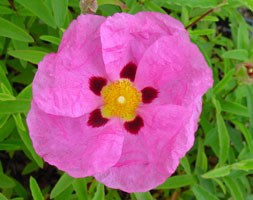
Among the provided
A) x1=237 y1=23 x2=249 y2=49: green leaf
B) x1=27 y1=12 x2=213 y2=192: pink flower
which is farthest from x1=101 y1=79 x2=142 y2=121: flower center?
x1=237 y1=23 x2=249 y2=49: green leaf

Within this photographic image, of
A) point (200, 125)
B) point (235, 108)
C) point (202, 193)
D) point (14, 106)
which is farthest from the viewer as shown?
point (200, 125)

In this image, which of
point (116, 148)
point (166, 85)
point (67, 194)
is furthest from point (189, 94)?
point (67, 194)

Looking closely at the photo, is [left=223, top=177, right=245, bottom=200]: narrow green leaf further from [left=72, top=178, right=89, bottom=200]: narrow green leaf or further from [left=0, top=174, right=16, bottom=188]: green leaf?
[left=0, top=174, right=16, bottom=188]: green leaf

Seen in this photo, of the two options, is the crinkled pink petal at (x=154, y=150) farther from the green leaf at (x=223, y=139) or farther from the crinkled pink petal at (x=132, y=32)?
the green leaf at (x=223, y=139)

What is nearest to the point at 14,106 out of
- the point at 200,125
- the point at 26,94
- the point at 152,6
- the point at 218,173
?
the point at 26,94

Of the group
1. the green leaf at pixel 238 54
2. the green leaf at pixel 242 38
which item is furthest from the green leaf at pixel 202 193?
the green leaf at pixel 242 38

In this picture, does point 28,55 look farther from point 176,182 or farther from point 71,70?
point 176,182
